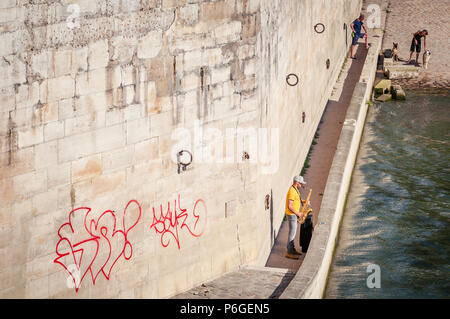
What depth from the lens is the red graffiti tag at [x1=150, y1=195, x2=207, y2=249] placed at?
1123 centimetres

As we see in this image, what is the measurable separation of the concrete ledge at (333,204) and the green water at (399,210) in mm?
313

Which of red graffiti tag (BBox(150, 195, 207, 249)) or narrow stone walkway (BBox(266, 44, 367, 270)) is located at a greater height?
red graffiti tag (BBox(150, 195, 207, 249))

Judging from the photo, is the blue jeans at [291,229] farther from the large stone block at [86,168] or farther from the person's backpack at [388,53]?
the person's backpack at [388,53]

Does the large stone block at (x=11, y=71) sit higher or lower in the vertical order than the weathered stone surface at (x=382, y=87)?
higher


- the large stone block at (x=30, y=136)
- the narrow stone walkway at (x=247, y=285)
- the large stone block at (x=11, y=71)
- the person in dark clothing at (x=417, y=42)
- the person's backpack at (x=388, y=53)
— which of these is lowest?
the narrow stone walkway at (x=247, y=285)

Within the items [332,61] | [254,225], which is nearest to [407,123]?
[332,61]

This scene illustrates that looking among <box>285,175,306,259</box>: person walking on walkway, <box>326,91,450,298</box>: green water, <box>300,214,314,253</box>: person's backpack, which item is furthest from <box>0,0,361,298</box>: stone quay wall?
<box>326,91,450,298</box>: green water

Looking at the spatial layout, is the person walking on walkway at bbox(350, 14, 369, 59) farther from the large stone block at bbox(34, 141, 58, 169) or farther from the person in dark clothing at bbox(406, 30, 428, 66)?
the large stone block at bbox(34, 141, 58, 169)

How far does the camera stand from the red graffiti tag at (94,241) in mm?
10055

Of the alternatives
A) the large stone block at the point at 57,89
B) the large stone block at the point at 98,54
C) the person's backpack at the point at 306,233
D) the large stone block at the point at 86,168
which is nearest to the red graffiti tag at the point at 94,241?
the large stone block at the point at 86,168

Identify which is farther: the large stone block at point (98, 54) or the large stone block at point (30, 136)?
the large stone block at point (98, 54)

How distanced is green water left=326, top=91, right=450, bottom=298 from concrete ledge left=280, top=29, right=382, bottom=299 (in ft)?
1.03

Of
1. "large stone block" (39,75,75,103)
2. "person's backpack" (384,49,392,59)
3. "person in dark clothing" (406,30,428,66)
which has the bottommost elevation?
"person's backpack" (384,49,392,59)
